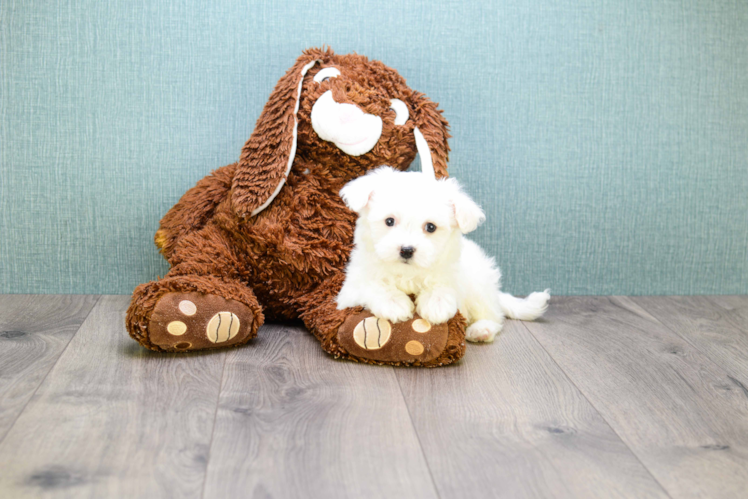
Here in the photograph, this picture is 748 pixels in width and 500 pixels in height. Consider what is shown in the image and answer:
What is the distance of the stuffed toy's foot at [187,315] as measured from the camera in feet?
4.70

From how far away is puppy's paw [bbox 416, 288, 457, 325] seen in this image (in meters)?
1.45

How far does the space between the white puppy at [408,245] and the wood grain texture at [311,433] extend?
15 cm

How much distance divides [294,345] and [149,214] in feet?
2.06

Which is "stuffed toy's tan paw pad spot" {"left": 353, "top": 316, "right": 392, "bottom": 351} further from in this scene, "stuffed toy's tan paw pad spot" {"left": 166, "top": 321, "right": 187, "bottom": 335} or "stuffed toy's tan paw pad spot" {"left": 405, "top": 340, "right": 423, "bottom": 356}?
"stuffed toy's tan paw pad spot" {"left": 166, "top": 321, "right": 187, "bottom": 335}

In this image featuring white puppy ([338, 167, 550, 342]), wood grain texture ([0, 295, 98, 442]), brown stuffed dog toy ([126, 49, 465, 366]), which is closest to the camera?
wood grain texture ([0, 295, 98, 442])

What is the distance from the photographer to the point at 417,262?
4.46 feet

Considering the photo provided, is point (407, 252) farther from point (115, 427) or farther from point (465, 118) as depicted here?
point (465, 118)

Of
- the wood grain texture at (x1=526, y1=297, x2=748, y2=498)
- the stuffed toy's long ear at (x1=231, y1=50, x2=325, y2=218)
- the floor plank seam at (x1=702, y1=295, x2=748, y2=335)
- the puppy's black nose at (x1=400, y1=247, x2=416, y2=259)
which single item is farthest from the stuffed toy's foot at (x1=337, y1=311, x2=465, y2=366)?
the floor plank seam at (x1=702, y1=295, x2=748, y2=335)

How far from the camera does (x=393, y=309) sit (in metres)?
1.44

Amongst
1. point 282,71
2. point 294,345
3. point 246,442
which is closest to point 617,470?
point 246,442

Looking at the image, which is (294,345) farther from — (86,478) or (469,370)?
(86,478)

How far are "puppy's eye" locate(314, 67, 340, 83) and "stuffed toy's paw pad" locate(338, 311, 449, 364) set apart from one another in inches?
22.9

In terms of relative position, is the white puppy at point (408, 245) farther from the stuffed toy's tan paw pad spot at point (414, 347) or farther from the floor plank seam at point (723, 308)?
the floor plank seam at point (723, 308)

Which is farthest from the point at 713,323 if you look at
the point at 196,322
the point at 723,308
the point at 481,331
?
the point at 196,322
